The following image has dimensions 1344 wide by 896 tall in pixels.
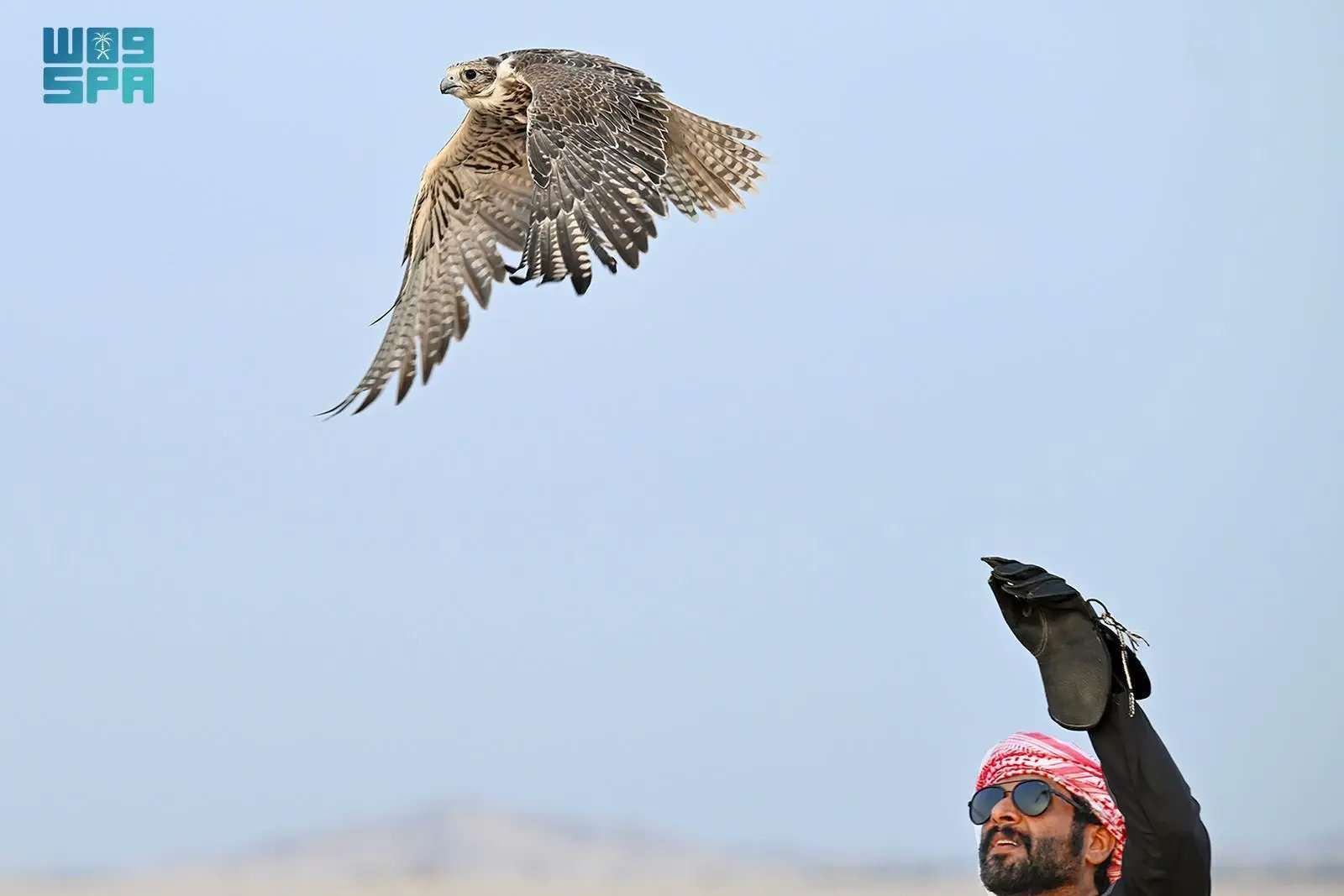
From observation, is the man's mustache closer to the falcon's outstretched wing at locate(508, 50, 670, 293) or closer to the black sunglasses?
the black sunglasses

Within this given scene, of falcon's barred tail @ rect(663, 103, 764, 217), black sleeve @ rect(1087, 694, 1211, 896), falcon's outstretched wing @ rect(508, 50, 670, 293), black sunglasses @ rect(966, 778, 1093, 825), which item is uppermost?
falcon's barred tail @ rect(663, 103, 764, 217)

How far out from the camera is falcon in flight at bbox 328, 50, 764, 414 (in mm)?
8125

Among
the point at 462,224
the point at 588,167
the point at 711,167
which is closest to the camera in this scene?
the point at 588,167

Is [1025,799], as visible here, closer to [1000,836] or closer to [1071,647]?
[1000,836]

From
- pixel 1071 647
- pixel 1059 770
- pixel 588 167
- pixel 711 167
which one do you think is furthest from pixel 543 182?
pixel 1071 647

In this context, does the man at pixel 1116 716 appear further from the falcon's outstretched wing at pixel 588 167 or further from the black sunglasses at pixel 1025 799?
the falcon's outstretched wing at pixel 588 167

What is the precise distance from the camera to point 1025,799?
3357 mm

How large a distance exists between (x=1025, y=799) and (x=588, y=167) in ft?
17.8

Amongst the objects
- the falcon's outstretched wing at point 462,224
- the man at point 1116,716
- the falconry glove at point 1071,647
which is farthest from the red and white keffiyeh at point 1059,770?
the falcon's outstretched wing at point 462,224

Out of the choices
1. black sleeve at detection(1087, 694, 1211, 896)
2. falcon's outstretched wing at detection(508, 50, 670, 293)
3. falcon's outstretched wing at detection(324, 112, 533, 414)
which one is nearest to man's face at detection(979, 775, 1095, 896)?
black sleeve at detection(1087, 694, 1211, 896)

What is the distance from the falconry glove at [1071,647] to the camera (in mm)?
2713

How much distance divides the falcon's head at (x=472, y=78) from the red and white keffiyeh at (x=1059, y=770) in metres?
6.73

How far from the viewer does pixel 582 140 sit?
27.5 ft

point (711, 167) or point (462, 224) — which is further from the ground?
point (711, 167)
